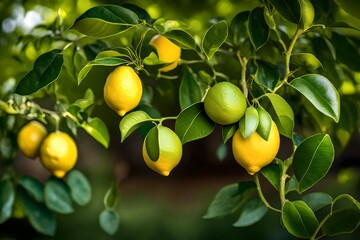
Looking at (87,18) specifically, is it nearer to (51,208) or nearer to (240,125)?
(240,125)

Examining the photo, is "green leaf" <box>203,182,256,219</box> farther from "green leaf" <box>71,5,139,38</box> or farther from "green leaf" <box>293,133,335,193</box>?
"green leaf" <box>71,5,139,38</box>

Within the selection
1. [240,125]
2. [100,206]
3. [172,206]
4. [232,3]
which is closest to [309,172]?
[240,125]

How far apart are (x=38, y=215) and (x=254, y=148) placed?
2.10ft

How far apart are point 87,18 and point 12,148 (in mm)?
587

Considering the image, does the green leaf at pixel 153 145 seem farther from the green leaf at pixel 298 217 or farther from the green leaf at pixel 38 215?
the green leaf at pixel 38 215

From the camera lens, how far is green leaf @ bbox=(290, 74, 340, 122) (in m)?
0.69

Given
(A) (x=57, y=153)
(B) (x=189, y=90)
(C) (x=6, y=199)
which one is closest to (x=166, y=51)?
(B) (x=189, y=90)

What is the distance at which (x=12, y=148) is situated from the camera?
3.93 feet

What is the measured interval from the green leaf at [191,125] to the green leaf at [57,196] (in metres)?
0.48

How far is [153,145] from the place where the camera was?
0.72 m

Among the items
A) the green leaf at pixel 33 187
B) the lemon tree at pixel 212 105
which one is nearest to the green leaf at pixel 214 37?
the lemon tree at pixel 212 105

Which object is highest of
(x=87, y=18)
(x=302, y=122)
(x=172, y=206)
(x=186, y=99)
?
Result: (x=87, y=18)

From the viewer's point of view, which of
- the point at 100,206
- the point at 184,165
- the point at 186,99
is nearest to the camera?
the point at 186,99

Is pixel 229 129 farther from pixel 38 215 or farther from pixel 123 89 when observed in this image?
pixel 38 215
